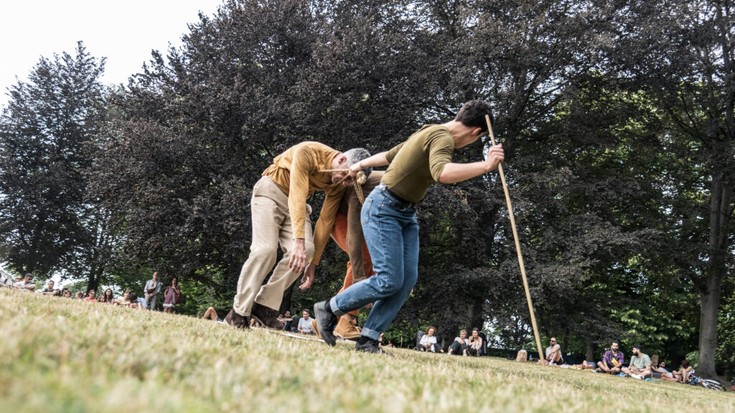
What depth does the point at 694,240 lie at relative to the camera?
2386 cm

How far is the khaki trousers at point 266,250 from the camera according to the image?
21.2ft

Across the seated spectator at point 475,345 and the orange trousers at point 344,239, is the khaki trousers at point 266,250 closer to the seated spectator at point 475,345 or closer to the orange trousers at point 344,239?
the orange trousers at point 344,239

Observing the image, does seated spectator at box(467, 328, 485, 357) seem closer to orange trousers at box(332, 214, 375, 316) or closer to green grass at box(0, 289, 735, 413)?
orange trousers at box(332, 214, 375, 316)

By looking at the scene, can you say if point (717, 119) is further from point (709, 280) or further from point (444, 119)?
point (444, 119)

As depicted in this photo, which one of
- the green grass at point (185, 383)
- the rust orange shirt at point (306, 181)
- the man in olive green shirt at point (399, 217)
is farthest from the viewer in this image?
the rust orange shirt at point (306, 181)

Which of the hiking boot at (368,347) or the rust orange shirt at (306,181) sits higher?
the rust orange shirt at (306,181)

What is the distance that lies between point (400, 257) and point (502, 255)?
18.9m

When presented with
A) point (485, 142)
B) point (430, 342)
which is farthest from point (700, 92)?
point (430, 342)

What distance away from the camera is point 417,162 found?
488 centimetres

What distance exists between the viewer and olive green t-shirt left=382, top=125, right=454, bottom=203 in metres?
4.66

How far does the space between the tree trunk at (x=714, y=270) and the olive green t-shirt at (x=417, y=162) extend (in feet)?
68.4

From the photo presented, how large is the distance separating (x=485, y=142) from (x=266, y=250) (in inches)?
732

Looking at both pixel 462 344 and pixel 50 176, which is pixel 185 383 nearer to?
pixel 462 344

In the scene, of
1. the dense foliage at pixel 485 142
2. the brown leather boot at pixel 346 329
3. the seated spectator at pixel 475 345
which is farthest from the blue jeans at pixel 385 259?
the seated spectator at pixel 475 345
